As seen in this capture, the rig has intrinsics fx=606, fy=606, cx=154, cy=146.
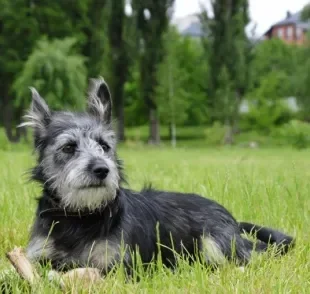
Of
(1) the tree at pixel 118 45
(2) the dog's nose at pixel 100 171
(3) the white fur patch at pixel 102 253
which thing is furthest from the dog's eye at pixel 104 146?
(1) the tree at pixel 118 45

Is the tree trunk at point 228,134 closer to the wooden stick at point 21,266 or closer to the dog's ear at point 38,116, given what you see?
the dog's ear at point 38,116

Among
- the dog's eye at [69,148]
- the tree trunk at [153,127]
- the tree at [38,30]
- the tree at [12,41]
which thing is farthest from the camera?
the tree trunk at [153,127]

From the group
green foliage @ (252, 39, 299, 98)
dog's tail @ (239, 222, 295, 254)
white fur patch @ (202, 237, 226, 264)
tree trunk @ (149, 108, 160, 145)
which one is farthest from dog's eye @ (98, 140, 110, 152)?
→ green foliage @ (252, 39, 299, 98)

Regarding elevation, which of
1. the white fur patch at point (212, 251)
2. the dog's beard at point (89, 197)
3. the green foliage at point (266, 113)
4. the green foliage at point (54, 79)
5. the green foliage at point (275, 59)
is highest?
the green foliage at point (275, 59)

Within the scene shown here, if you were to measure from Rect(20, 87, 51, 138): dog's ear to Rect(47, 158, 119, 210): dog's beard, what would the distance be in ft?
2.15

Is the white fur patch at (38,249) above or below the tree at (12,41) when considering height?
below

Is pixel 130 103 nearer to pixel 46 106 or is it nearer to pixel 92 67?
pixel 92 67

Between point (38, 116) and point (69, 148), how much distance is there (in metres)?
0.54

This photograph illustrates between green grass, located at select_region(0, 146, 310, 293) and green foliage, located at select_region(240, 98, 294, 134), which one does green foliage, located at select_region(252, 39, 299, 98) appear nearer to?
green foliage, located at select_region(240, 98, 294, 134)

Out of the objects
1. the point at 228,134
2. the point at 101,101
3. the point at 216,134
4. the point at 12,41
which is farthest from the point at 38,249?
the point at 216,134

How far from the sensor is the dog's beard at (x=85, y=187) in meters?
4.59

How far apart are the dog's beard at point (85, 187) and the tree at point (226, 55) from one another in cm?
4622

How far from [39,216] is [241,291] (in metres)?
1.92

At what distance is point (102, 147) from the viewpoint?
502cm
